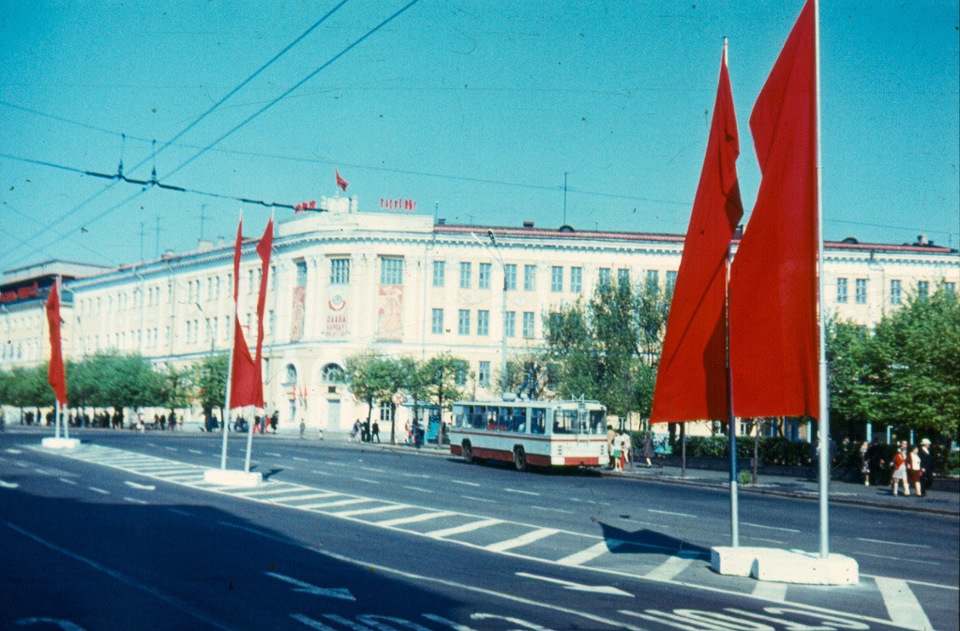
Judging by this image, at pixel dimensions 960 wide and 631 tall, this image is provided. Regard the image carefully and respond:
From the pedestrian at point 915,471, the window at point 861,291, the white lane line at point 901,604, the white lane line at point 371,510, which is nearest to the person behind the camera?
the white lane line at point 901,604

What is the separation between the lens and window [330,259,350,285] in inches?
2881

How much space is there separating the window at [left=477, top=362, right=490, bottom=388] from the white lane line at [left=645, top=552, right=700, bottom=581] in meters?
54.9

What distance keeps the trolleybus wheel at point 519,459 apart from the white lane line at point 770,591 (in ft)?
89.1

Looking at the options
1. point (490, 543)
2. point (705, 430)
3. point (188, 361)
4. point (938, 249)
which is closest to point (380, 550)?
point (490, 543)

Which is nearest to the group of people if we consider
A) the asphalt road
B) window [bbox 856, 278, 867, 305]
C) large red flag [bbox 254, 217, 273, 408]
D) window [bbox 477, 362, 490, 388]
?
the asphalt road

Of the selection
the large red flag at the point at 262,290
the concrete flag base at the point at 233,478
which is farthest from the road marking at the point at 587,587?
the concrete flag base at the point at 233,478

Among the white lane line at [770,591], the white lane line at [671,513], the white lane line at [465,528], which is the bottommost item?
the white lane line at [671,513]

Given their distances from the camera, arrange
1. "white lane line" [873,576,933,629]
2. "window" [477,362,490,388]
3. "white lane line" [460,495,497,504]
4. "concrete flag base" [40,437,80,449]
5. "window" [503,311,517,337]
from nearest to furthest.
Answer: "white lane line" [873,576,933,629] < "white lane line" [460,495,497,504] < "concrete flag base" [40,437,80,449] < "window" [477,362,490,388] < "window" [503,311,517,337]

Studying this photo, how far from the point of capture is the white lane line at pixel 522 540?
16406 millimetres

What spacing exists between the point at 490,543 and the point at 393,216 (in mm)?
56552

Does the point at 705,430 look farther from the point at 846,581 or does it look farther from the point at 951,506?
the point at 846,581

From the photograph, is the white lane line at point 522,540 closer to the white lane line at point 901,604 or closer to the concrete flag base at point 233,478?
the white lane line at point 901,604

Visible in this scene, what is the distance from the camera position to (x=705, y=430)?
66062 mm

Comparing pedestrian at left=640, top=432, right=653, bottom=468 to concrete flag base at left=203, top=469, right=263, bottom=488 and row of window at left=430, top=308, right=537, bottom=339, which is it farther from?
row of window at left=430, top=308, right=537, bottom=339
